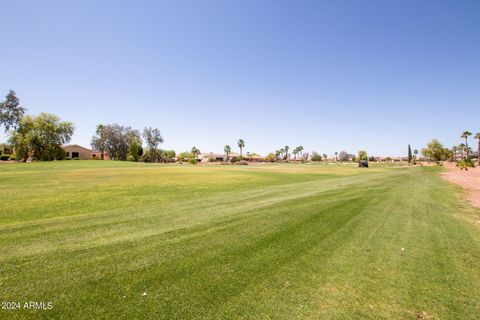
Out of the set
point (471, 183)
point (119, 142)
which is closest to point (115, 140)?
point (119, 142)

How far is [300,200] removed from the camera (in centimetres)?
1480

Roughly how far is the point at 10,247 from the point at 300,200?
12.2 m

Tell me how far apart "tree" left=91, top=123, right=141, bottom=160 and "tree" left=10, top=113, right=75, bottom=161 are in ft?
107

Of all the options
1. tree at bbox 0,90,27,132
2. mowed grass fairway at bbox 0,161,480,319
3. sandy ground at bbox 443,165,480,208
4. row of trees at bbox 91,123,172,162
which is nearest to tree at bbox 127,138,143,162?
row of trees at bbox 91,123,172,162

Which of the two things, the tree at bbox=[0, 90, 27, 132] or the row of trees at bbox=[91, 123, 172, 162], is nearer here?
the tree at bbox=[0, 90, 27, 132]

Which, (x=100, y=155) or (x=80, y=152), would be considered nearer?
(x=80, y=152)

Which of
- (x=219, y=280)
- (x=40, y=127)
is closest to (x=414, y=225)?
(x=219, y=280)

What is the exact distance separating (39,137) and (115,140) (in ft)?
138

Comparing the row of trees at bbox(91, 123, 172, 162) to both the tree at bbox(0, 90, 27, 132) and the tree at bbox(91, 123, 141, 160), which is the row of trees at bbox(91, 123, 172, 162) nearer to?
the tree at bbox(91, 123, 141, 160)

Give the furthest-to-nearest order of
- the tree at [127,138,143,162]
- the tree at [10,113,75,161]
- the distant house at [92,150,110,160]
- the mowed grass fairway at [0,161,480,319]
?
1. the distant house at [92,150,110,160]
2. the tree at [127,138,143,162]
3. the tree at [10,113,75,161]
4. the mowed grass fairway at [0,161,480,319]

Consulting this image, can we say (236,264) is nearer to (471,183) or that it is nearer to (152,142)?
(471,183)

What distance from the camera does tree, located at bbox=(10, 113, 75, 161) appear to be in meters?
72.7

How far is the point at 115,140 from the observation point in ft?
389

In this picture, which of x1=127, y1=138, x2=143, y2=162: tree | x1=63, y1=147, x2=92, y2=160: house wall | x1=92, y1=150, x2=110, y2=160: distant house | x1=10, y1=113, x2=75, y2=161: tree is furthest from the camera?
x1=92, y1=150, x2=110, y2=160: distant house
